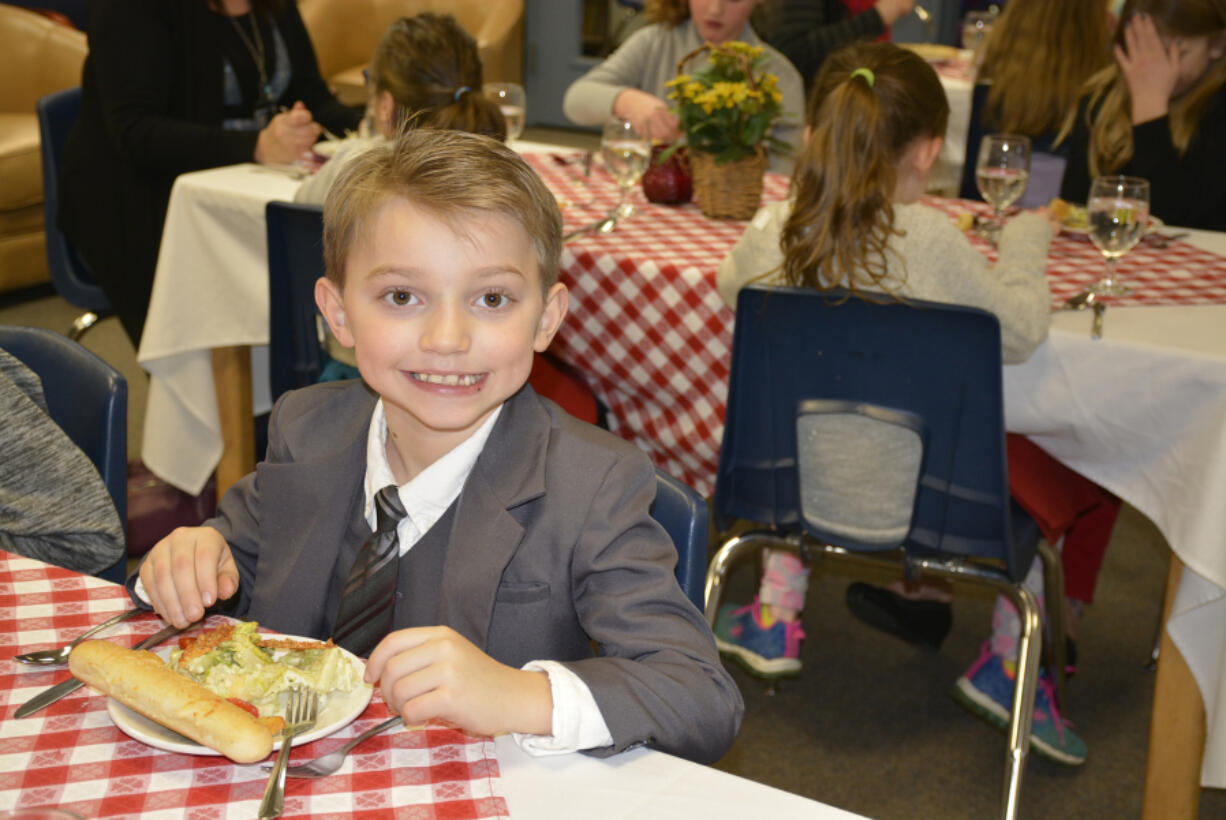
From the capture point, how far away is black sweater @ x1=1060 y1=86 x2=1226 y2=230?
2920mm

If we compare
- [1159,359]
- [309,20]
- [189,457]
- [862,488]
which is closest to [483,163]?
[862,488]

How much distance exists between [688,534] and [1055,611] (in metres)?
1.25

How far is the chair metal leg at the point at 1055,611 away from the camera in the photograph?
7.15 feet

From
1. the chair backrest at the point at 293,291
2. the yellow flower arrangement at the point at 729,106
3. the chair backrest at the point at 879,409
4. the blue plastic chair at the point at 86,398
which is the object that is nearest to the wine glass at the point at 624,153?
the yellow flower arrangement at the point at 729,106

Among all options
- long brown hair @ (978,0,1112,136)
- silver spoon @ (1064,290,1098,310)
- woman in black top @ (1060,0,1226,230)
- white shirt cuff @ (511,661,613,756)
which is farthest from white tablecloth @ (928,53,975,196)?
white shirt cuff @ (511,661,613,756)

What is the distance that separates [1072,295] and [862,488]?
569 millimetres

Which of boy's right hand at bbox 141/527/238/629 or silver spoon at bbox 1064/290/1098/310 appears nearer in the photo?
boy's right hand at bbox 141/527/238/629

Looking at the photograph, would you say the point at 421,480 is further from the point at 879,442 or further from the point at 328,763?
the point at 879,442

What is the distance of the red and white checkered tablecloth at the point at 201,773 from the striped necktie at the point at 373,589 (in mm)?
259

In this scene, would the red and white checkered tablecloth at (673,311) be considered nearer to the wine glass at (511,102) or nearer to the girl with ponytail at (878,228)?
the girl with ponytail at (878,228)

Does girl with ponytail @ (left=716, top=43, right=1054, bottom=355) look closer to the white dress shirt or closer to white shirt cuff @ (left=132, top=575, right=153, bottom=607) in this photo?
the white dress shirt

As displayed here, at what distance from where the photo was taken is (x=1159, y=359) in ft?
6.46

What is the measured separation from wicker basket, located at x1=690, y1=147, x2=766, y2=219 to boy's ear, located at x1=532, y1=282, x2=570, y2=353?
144 centimetres

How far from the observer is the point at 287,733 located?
898 millimetres
